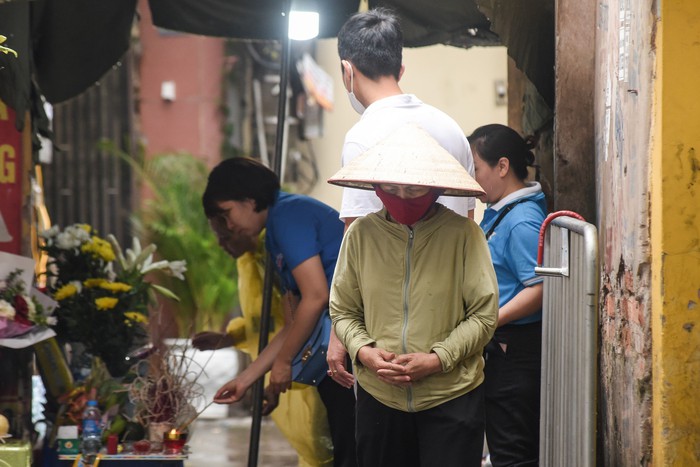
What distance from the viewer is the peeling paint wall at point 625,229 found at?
10.9 feet

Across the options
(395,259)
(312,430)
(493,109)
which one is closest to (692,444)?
(395,259)

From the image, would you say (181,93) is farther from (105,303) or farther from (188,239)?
(105,303)

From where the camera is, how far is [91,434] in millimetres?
4949

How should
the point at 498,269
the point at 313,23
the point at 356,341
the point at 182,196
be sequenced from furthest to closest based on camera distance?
the point at 182,196, the point at 313,23, the point at 498,269, the point at 356,341

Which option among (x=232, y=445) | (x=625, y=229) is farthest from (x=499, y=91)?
(x=625, y=229)

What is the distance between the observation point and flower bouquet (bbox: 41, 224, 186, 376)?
5.69m

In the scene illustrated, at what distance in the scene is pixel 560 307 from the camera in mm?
3578

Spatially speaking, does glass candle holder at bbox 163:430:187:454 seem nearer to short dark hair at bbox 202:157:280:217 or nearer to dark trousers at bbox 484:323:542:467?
short dark hair at bbox 202:157:280:217

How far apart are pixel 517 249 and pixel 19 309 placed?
7.72ft

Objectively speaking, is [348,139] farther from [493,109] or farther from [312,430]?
[493,109]

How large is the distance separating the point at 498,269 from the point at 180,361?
1.67 meters

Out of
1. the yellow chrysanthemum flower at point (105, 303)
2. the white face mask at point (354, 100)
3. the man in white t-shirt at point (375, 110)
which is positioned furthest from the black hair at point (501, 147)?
the yellow chrysanthemum flower at point (105, 303)

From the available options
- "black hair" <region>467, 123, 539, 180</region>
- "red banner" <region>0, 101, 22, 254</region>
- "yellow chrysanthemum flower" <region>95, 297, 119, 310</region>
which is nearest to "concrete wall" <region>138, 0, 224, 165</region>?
"yellow chrysanthemum flower" <region>95, 297, 119, 310</region>

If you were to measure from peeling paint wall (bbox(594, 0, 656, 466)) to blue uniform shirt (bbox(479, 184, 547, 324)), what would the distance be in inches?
10.2
